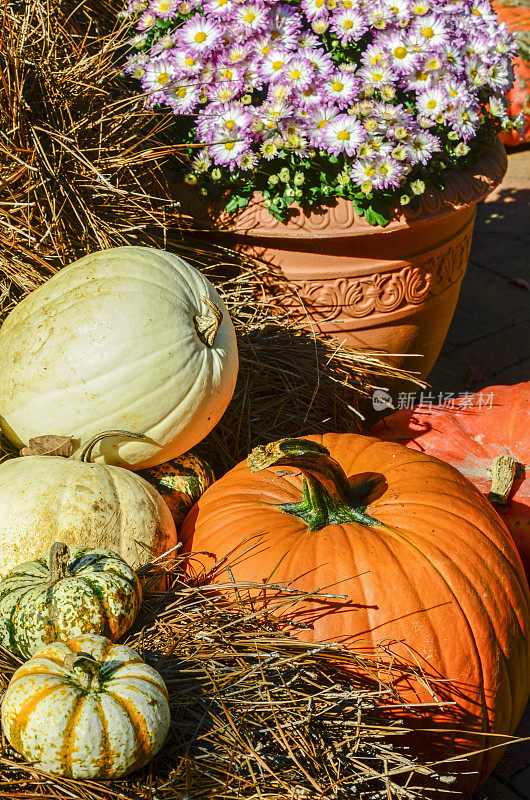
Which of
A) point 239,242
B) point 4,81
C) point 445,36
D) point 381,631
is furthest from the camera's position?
point 239,242

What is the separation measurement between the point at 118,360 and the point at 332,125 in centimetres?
113

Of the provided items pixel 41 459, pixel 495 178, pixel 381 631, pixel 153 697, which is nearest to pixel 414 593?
pixel 381 631

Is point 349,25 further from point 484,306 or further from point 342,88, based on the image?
point 484,306

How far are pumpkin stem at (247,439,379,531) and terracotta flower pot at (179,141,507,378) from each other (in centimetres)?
101

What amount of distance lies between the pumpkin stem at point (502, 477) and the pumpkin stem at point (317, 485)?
2.00 ft

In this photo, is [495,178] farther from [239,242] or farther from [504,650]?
[504,650]

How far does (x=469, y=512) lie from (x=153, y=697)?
0.95m

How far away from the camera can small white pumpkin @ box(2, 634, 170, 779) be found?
1273 millimetres

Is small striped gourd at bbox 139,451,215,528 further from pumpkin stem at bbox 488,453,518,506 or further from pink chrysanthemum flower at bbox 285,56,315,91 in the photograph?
pink chrysanthemum flower at bbox 285,56,315,91

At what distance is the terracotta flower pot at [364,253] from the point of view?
8.68 ft

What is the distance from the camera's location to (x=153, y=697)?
1340mm

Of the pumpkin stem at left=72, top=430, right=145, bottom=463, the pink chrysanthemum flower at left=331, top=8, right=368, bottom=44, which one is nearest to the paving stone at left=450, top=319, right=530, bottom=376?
the pink chrysanthemum flower at left=331, top=8, right=368, bottom=44

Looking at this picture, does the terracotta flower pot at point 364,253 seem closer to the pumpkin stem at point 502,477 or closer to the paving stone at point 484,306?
the pumpkin stem at point 502,477

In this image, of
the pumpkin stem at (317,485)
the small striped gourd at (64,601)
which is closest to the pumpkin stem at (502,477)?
the pumpkin stem at (317,485)
